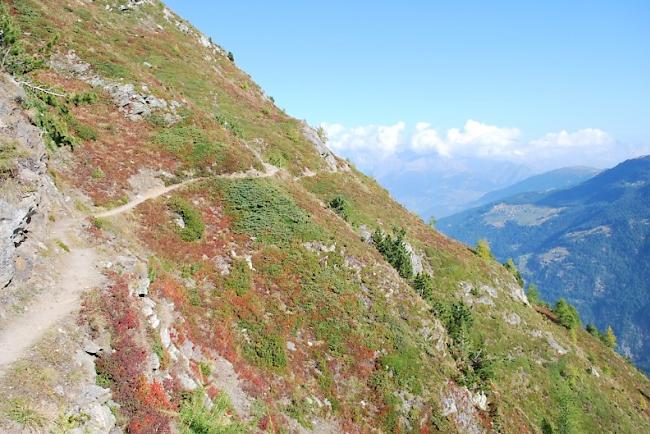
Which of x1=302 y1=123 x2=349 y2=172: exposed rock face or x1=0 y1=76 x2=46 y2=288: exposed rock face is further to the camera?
x1=302 y1=123 x2=349 y2=172: exposed rock face

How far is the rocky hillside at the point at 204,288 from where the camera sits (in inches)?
843

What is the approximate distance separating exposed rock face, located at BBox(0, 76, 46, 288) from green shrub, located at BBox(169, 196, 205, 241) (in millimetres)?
12151

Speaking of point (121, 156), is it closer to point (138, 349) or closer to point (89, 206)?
point (89, 206)

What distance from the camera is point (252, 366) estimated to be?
1245 inches

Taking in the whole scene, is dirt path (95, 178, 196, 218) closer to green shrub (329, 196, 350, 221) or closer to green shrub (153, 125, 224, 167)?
green shrub (153, 125, 224, 167)

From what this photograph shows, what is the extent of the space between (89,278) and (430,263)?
203 feet

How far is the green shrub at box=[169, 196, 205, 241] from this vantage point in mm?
39406

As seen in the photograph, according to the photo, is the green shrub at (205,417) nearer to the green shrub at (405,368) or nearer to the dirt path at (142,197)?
the green shrub at (405,368)

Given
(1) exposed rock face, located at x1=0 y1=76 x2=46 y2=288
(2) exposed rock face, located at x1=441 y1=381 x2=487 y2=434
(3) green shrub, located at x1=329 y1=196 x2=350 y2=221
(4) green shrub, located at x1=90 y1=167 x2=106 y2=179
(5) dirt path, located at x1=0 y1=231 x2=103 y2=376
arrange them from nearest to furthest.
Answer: (5) dirt path, located at x1=0 y1=231 x2=103 y2=376 → (1) exposed rock face, located at x1=0 y1=76 x2=46 y2=288 → (2) exposed rock face, located at x1=441 y1=381 x2=487 y2=434 → (4) green shrub, located at x1=90 y1=167 x2=106 y2=179 → (3) green shrub, located at x1=329 y1=196 x2=350 y2=221

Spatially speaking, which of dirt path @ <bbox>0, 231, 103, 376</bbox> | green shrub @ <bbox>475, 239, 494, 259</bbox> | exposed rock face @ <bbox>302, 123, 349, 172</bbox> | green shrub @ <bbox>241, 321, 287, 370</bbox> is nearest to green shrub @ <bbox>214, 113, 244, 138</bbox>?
exposed rock face @ <bbox>302, 123, 349, 172</bbox>

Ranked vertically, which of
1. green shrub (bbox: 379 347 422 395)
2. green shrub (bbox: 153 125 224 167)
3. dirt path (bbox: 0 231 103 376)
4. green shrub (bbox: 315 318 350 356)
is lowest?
green shrub (bbox: 379 347 422 395)

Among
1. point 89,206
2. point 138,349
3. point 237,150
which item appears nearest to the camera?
point 138,349

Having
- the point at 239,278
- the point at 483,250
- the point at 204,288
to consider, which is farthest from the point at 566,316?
the point at 204,288

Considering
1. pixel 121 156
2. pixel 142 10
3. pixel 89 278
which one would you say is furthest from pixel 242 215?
pixel 142 10
